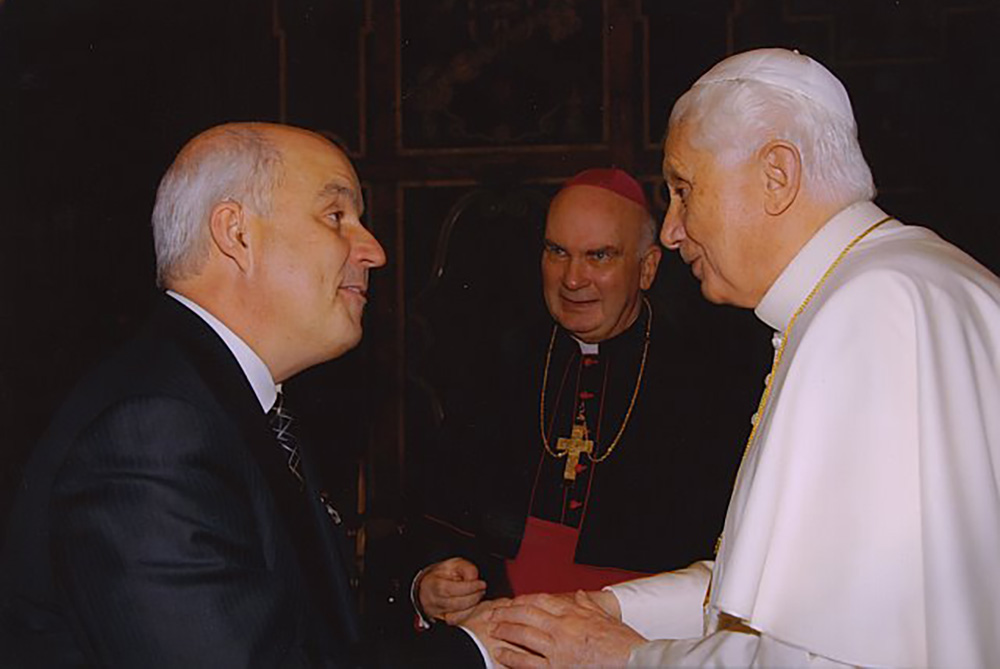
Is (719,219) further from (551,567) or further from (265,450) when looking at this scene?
(551,567)

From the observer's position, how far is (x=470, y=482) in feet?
14.3

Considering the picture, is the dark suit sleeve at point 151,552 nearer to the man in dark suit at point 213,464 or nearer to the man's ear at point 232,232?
the man in dark suit at point 213,464

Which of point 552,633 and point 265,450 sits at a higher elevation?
point 265,450

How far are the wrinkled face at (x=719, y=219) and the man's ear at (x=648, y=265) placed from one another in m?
1.81

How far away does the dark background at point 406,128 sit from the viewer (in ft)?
15.6

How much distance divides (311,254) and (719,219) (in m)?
0.97

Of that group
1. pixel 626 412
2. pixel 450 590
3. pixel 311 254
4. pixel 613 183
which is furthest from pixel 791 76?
pixel 626 412

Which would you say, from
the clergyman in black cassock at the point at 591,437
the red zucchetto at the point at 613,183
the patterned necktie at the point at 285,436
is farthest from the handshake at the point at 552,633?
the red zucchetto at the point at 613,183

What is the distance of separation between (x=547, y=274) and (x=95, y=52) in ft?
7.16

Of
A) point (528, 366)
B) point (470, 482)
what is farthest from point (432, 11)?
point (470, 482)

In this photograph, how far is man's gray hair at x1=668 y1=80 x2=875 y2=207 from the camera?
2.33 meters

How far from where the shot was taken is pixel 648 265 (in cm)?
441

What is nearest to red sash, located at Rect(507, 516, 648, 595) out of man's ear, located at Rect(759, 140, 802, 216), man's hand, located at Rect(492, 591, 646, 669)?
man's hand, located at Rect(492, 591, 646, 669)

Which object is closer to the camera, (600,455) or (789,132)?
(789,132)
